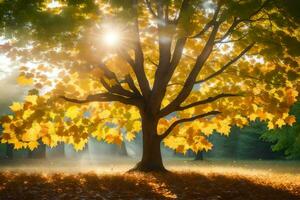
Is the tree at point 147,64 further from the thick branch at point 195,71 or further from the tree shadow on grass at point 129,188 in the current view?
the tree shadow on grass at point 129,188

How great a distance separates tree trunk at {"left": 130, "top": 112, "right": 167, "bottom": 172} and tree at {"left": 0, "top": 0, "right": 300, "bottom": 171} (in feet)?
0.13

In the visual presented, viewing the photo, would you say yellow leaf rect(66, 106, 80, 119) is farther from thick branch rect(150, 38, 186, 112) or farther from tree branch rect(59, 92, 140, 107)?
thick branch rect(150, 38, 186, 112)

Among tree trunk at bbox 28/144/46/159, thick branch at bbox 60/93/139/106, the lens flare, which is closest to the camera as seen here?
the lens flare

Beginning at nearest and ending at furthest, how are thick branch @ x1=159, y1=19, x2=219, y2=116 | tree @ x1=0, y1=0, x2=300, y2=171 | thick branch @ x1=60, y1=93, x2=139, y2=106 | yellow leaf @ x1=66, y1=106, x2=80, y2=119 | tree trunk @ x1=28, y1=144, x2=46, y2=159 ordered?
tree @ x1=0, y1=0, x2=300, y2=171 < thick branch @ x1=159, y1=19, x2=219, y2=116 < thick branch @ x1=60, y1=93, x2=139, y2=106 < yellow leaf @ x1=66, y1=106, x2=80, y2=119 < tree trunk @ x1=28, y1=144, x2=46, y2=159

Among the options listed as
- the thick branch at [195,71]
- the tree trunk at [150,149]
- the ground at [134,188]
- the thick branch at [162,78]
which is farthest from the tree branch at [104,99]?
the ground at [134,188]

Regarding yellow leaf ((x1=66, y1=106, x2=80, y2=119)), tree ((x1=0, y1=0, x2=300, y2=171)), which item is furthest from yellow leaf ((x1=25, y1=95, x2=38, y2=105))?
yellow leaf ((x1=66, y1=106, x2=80, y2=119))

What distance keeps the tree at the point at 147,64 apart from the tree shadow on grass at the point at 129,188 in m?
3.70

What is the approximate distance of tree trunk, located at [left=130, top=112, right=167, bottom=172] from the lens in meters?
16.5

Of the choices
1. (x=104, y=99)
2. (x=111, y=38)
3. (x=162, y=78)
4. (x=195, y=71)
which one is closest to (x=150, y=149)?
(x=104, y=99)

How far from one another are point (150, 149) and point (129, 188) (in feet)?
18.2

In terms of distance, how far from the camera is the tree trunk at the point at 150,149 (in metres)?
16.5

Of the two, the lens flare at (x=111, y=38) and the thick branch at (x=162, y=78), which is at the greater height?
the lens flare at (x=111, y=38)

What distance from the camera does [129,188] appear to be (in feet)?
36.5

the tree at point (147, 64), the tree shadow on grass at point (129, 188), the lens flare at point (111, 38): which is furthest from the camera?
the lens flare at point (111, 38)
